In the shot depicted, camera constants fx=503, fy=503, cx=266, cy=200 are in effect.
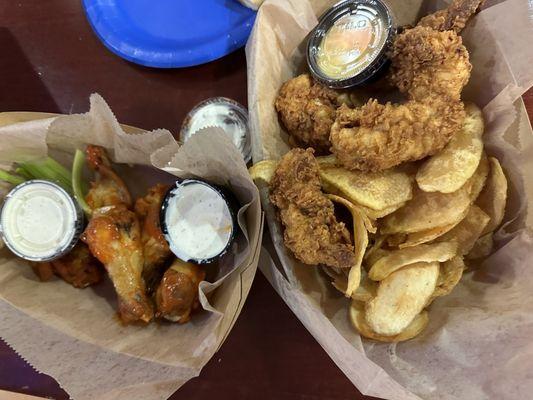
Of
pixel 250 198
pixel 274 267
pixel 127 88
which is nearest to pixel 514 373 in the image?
pixel 274 267

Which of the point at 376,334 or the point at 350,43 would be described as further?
the point at 350,43

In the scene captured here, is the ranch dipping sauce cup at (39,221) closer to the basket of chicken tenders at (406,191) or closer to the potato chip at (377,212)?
the basket of chicken tenders at (406,191)

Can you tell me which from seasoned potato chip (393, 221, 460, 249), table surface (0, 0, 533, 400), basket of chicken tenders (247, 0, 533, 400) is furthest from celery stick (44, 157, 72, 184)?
seasoned potato chip (393, 221, 460, 249)

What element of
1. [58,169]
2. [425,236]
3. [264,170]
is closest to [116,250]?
[58,169]

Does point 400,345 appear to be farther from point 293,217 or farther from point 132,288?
point 132,288

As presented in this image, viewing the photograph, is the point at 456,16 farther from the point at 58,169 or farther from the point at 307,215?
the point at 58,169
